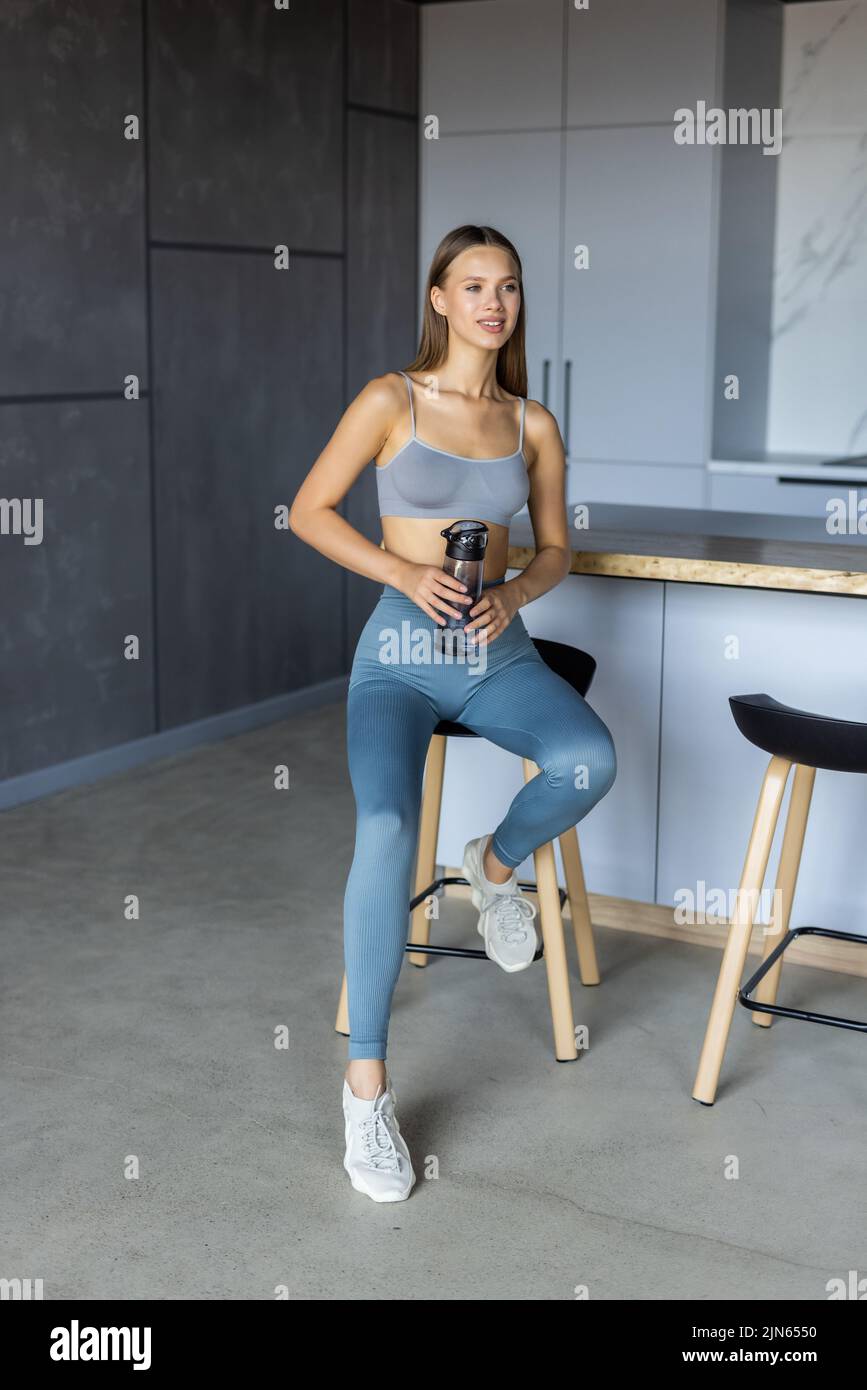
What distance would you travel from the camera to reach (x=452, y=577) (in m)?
2.50

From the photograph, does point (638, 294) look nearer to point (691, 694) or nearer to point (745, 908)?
point (691, 694)

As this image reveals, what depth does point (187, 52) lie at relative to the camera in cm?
459

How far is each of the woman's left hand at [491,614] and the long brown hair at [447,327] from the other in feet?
1.48

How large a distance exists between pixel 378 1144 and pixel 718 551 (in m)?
1.40

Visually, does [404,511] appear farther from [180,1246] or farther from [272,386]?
[272,386]

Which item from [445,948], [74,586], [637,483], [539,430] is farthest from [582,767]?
[637,483]

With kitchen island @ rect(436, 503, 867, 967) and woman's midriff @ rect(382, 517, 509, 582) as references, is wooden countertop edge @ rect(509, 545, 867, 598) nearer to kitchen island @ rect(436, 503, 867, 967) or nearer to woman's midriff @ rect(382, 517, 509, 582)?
kitchen island @ rect(436, 503, 867, 967)

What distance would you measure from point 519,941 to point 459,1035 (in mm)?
329

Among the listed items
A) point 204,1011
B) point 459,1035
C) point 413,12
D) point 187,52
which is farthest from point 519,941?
point 413,12

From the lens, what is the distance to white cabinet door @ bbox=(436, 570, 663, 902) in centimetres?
326

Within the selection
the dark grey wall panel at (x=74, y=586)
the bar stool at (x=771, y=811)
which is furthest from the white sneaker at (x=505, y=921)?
the dark grey wall panel at (x=74, y=586)

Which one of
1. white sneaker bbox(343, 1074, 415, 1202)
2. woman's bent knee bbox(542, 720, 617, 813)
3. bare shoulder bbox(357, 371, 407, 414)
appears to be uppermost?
bare shoulder bbox(357, 371, 407, 414)

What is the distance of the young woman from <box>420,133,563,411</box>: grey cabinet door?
9.13ft

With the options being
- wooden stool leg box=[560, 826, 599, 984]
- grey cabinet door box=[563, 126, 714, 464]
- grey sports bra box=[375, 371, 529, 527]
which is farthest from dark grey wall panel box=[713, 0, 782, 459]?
grey sports bra box=[375, 371, 529, 527]
